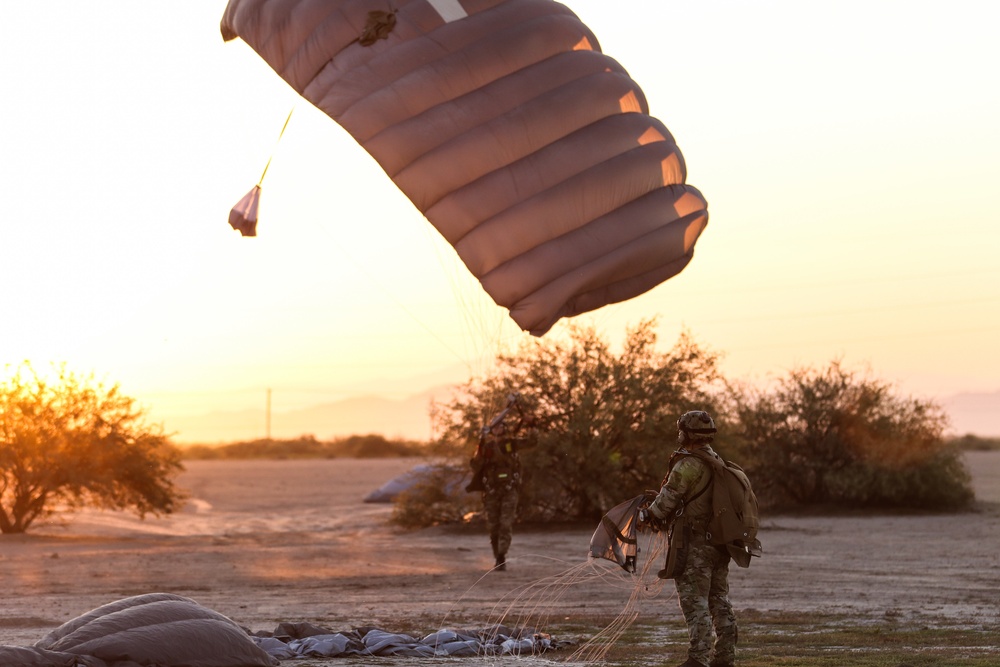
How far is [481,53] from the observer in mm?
12750

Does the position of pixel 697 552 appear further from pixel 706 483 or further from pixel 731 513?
pixel 706 483

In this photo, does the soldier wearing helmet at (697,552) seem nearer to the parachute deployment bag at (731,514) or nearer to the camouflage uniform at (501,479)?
the parachute deployment bag at (731,514)

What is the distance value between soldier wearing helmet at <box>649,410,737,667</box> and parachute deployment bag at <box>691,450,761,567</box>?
0.06 metres

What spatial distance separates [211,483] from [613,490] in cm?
3290

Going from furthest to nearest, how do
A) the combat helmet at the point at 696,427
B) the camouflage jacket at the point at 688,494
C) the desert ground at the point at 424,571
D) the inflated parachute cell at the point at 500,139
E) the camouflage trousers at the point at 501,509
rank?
1. the camouflage trousers at the point at 501,509
2. the desert ground at the point at 424,571
3. the inflated parachute cell at the point at 500,139
4. the combat helmet at the point at 696,427
5. the camouflage jacket at the point at 688,494

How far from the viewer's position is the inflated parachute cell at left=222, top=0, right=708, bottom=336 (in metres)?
12.7

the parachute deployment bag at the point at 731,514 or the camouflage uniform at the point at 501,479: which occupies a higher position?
the camouflage uniform at the point at 501,479

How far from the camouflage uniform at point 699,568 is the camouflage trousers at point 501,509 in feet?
25.8

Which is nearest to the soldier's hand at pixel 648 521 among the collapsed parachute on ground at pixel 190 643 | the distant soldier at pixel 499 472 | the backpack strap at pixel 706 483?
the backpack strap at pixel 706 483

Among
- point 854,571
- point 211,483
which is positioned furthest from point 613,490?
point 211,483

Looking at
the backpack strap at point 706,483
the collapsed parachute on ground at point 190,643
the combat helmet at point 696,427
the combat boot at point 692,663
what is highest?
the combat helmet at point 696,427

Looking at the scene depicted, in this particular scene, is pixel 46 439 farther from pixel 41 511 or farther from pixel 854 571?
pixel 854 571

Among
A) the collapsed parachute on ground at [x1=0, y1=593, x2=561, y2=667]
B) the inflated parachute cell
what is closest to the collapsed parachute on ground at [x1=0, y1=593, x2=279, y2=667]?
the collapsed parachute on ground at [x1=0, y1=593, x2=561, y2=667]

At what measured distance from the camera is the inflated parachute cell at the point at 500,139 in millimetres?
12719
